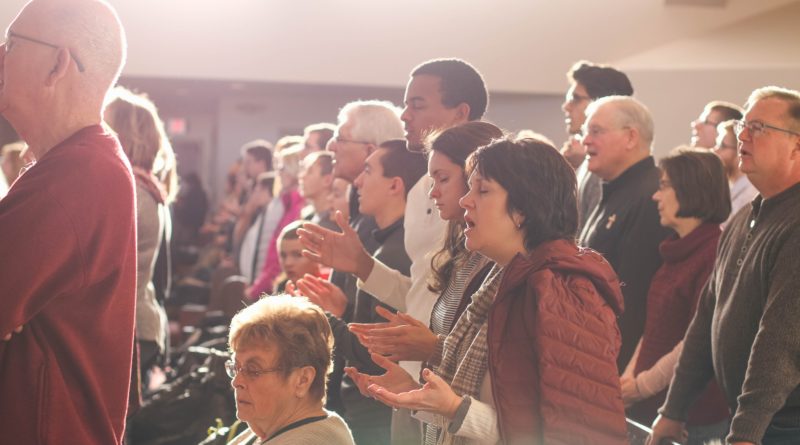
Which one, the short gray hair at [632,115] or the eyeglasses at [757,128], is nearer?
the eyeglasses at [757,128]

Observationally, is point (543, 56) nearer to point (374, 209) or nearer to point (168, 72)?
point (168, 72)

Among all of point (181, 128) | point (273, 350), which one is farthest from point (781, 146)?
point (181, 128)

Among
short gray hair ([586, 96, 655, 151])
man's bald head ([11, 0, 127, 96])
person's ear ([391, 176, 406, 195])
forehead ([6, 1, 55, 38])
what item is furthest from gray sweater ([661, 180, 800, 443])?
forehead ([6, 1, 55, 38])

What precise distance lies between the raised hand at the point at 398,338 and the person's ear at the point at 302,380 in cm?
14

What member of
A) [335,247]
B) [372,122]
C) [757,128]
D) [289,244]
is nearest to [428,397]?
[335,247]

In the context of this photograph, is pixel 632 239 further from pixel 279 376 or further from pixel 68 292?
pixel 68 292

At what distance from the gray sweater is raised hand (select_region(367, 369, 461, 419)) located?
2.90 ft

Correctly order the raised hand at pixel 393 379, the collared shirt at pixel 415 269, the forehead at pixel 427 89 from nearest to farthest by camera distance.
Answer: the raised hand at pixel 393 379 < the collared shirt at pixel 415 269 < the forehead at pixel 427 89

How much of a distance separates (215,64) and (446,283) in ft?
28.1

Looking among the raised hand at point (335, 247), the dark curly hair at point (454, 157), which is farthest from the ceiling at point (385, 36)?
the dark curly hair at point (454, 157)

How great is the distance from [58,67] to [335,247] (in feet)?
3.79

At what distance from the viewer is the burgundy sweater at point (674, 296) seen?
3.55 meters

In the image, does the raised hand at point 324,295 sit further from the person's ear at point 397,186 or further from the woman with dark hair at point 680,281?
the woman with dark hair at point 680,281

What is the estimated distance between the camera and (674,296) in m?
3.56
